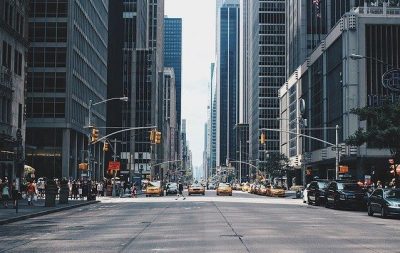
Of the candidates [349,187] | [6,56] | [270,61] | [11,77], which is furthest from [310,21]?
[349,187]

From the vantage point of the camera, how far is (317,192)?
47000 mm

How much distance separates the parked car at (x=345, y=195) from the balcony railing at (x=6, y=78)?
2747 cm

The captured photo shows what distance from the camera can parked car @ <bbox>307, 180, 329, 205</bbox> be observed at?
4622 centimetres

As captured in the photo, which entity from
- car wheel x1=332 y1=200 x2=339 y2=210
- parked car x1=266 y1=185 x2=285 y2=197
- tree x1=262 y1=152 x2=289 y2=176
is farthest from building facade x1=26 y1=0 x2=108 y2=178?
tree x1=262 y1=152 x2=289 y2=176

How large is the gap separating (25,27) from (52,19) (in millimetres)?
24088

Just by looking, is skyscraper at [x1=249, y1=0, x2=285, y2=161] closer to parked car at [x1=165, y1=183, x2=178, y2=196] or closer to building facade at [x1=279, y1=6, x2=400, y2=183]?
building facade at [x1=279, y1=6, x2=400, y2=183]

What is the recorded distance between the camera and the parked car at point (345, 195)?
4034 cm

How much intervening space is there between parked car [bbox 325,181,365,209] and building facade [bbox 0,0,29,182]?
2373cm

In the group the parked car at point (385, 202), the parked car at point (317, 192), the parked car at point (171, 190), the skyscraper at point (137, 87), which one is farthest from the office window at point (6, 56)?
the skyscraper at point (137, 87)

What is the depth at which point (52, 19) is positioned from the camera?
271 ft

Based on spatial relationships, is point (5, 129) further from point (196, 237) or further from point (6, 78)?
point (196, 237)

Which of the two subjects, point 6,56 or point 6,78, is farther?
point 6,56

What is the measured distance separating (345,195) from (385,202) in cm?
970

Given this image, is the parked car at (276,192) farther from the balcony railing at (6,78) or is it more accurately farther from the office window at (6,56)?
the office window at (6,56)
